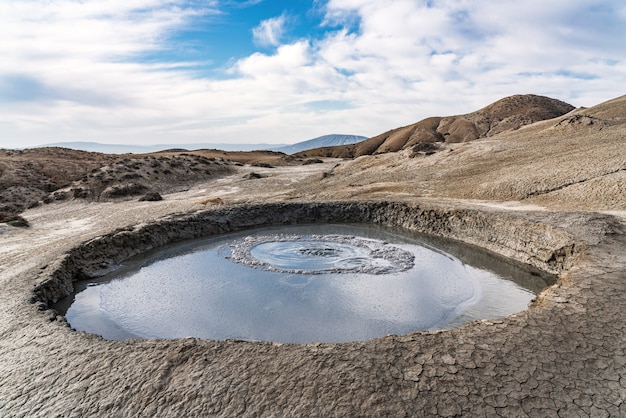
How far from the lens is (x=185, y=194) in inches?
1093

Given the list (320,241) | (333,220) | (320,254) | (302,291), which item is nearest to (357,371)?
(302,291)

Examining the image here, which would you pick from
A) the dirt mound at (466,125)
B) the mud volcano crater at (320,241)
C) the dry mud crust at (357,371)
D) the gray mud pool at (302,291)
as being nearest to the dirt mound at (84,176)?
the mud volcano crater at (320,241)

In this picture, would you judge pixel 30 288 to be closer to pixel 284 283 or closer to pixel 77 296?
pixel 77 296

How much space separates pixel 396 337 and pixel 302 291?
163 inches

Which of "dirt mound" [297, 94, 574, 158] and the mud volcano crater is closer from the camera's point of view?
the mud volcano crater

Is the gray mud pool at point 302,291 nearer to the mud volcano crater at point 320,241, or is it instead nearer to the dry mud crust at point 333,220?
the mud volcano crater at point 320,241

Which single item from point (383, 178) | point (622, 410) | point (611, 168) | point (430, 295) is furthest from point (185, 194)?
point (622, 410)

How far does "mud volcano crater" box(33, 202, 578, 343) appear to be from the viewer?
1008cm

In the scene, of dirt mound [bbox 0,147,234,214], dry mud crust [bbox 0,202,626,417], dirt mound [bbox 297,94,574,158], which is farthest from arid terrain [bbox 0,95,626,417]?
dirt mound [bbox 297,94,574,158]

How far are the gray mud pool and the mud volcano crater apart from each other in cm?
10

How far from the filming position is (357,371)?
4930 millimetres

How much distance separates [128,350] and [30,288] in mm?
4251

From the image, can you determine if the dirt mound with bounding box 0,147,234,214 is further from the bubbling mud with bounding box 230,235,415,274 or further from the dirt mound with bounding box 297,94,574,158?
the dirt mound with bounding box 297,94,574,158

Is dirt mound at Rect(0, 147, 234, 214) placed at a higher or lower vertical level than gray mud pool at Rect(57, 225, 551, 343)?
higher
